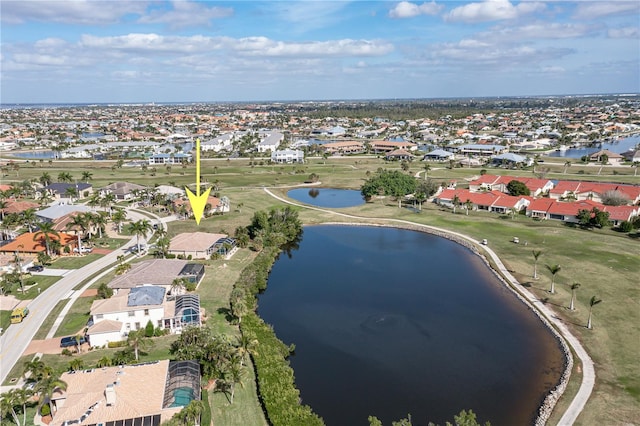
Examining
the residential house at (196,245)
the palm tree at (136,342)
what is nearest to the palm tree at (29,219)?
the residential house at (196,245)

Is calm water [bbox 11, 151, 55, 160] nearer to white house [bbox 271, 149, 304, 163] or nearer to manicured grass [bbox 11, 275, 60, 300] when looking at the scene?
white house [bbox 271, 149, 304, 163]

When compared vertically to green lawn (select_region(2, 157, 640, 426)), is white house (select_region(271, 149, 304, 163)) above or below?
above

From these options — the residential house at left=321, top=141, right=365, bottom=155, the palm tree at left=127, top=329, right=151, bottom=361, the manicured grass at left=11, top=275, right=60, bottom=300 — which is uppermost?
the residential house at left=321, top=141, right=365, bottom=155

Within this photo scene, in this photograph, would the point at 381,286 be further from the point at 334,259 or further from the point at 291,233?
the point at 291,233

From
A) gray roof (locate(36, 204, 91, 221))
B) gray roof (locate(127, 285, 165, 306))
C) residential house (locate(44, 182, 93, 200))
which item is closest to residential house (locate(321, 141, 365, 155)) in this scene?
residential house (locate(44, 182, 93, 200))

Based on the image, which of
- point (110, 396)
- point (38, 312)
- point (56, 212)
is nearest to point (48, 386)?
point (110, 396)

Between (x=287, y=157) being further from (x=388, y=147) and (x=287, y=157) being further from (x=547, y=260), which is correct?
(x=547, y=260)
